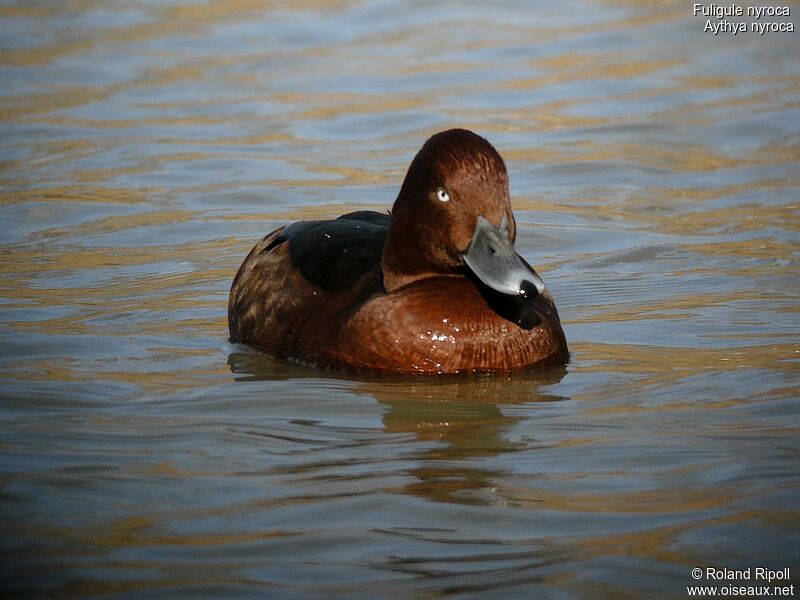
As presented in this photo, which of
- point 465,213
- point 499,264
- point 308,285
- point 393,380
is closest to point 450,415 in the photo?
point 393,380

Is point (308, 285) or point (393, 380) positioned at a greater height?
point (308, 285)

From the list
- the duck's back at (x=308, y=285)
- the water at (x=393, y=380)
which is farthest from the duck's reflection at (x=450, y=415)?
the duck's back at (x=308, y=285)

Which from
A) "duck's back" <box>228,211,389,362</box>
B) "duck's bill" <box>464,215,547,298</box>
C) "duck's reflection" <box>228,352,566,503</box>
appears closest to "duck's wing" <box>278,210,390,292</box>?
"duck's back" <box>228,211,389,362</box>

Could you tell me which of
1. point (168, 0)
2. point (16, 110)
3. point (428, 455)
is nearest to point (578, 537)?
point (428, 455)

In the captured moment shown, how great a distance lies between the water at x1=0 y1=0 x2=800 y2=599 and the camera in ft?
14.0

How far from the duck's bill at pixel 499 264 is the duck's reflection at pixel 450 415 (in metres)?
0.47

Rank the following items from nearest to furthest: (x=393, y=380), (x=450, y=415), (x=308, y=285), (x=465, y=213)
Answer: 1. (x=450, y=415)
2. (x=465, y=213)
3. (x=393, y=380)
4. (x=308, y=285)

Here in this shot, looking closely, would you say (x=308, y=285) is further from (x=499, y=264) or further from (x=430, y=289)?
(x=499, y=264)

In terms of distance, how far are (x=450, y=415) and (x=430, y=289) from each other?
0.68 meters

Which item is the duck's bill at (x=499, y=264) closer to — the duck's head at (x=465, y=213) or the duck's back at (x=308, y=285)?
the duck's head at (x=465, y=213)

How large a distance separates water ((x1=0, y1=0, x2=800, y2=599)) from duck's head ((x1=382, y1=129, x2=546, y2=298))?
0.52 meters

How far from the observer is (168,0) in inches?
698

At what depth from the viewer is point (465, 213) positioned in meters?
5.76

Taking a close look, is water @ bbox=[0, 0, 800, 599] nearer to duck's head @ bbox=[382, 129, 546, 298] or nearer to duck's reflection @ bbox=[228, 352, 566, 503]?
duck's reflection @ bbox=[228, 352, 566, 503]
